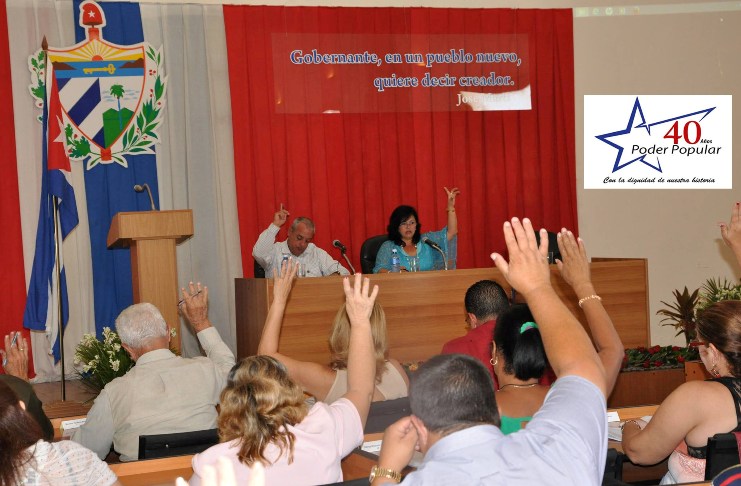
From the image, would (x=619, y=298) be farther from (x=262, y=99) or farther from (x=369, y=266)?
(x=262, y=99)

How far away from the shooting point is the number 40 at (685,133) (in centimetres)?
870

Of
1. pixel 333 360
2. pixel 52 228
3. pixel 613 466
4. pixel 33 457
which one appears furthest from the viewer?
pixel 52 228

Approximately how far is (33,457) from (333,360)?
5.71ft

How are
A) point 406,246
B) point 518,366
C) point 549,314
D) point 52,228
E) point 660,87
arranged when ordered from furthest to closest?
point 660,87 < point 406,246 < point 52,228 < point 518,366 < point 549,314

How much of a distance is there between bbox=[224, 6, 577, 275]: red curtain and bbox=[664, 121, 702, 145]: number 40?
101 cm

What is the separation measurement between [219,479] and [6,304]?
6.73 meters

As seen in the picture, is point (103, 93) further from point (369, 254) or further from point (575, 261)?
point (575, 261)

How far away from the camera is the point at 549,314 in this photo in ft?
5.32

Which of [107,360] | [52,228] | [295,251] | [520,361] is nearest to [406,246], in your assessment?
[295,251]

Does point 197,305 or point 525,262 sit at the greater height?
point 525,262

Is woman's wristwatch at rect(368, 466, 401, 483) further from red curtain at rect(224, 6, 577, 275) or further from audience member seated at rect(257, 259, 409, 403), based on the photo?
red curtain at rect(224, 6, 577, 275)

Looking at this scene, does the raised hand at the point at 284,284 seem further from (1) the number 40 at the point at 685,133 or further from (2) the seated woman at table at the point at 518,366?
(1) the number 40 at the point at 685,133

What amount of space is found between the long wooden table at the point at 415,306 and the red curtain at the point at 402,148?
6.37 ft

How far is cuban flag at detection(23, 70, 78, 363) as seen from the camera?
5445 mm
